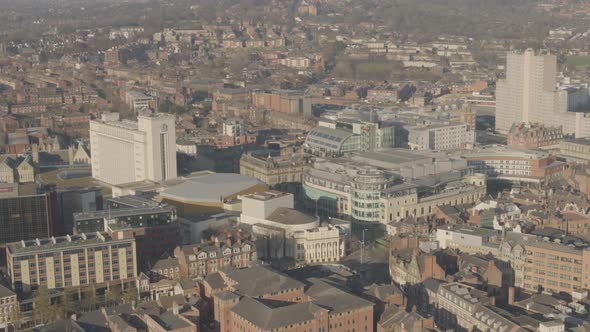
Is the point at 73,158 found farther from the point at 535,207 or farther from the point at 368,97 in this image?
the point at 368,97

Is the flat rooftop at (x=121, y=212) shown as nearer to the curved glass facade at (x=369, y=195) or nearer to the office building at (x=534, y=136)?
the curved glass facade at (x=369, y=195)

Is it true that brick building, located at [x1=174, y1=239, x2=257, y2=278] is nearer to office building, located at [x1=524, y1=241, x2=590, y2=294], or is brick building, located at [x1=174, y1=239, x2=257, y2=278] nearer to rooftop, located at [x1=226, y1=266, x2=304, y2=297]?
rooftop, located at [x1=226, y1=266, x2=304, y2=297]

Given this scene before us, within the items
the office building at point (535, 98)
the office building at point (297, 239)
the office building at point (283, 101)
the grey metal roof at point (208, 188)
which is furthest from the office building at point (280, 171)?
the office building at point (283, 101)

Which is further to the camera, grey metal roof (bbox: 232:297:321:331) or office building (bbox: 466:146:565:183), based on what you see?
office building (bbox: 466:146:565:183)

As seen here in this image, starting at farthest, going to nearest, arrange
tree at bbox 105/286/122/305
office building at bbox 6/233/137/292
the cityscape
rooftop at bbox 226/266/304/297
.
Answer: office building at bbox 6/233/137/292
tree at bbox 105/286/122/305
the cityscape
rooftop at bbox 226/266/304/297

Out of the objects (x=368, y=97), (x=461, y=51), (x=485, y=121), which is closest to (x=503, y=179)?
(x=485, y=121)

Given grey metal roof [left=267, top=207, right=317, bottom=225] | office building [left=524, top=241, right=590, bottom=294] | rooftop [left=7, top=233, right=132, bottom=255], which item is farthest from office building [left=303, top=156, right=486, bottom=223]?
rooftop [left=7, top=233, right=132, bottom=255]
